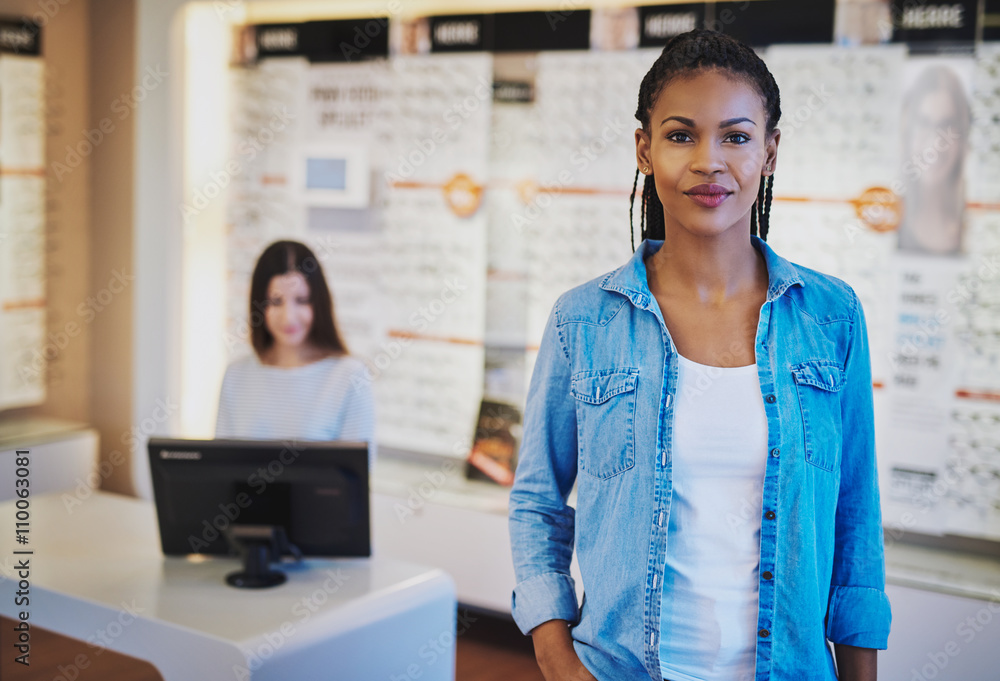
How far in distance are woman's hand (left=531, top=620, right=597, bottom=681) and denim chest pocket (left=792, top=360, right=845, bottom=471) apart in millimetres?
446

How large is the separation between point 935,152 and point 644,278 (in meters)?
2.28

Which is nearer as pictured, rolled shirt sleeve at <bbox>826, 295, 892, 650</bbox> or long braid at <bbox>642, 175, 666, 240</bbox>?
rolled shirt sleeve at <bbox>826, 295, 892, 650</bbox>

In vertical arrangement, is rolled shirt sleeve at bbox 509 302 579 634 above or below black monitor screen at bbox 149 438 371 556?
A: above

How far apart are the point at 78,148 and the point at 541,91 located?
2.71 meters

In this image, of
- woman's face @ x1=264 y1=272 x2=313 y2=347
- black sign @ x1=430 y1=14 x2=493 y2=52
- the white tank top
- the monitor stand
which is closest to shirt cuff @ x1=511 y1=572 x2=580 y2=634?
the white tank top

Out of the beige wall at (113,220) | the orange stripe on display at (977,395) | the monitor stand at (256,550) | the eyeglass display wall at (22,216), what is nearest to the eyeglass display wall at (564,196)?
the orange stripe on display at (977,395)

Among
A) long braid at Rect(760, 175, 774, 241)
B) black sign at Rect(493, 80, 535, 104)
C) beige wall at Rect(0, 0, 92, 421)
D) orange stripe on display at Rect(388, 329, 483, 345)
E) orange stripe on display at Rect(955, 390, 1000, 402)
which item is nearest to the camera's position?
long braid at Rect(760, 175, 774, 241)

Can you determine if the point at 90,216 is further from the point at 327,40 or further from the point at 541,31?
the point at 541,31

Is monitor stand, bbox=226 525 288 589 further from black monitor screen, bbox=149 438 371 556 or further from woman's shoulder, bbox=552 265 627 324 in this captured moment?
woman's shoulder, bbox=552 265 627 324

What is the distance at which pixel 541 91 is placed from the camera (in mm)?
3910

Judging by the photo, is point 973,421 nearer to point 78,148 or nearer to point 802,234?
point 802,234

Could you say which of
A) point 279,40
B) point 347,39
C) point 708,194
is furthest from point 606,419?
point 279,40

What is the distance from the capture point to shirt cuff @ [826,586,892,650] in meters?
1.29

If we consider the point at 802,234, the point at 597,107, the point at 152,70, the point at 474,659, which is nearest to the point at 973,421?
the point at 802,234
